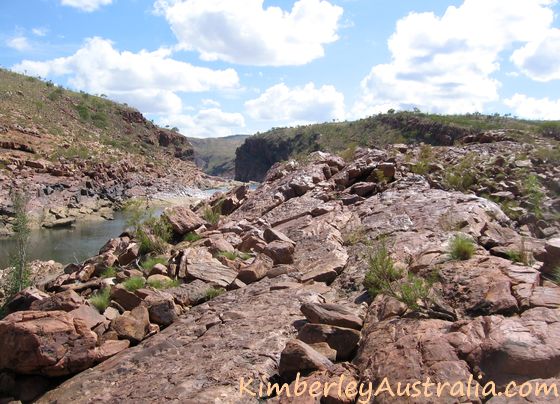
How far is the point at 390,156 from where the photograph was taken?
44.9ft

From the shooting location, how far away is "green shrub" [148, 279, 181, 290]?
25.7 ft

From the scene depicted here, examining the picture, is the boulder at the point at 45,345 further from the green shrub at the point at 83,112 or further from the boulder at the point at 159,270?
the green shrub at the point at 83,112

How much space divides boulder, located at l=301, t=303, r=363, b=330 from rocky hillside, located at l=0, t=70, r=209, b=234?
77.1ft

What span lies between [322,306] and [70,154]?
40.1 metres

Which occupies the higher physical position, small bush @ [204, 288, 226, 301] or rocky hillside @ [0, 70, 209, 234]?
rocky hillside @ [0, 70, 209, 234]

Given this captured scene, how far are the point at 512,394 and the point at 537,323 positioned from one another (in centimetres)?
93

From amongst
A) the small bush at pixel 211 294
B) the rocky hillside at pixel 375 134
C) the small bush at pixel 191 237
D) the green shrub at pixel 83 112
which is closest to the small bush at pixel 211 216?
the small bush at pixel 191 237

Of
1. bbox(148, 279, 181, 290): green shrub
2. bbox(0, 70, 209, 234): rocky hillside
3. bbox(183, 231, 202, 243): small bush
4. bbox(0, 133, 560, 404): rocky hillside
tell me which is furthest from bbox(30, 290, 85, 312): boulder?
bbox(0, 70, 209, 234): rocky hillside

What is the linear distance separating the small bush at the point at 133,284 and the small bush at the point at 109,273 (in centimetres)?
116

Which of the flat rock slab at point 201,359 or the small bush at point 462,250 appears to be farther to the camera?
the small bush at point 462,250

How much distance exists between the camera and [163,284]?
26.0ft

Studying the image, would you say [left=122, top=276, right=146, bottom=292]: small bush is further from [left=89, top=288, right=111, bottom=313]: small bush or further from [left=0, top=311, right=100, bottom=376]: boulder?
[left=0, top=311, right=100, bottom=376]: boulder

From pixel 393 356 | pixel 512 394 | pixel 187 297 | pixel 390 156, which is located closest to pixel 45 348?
pixel 187 297

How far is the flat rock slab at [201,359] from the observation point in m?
4.75
